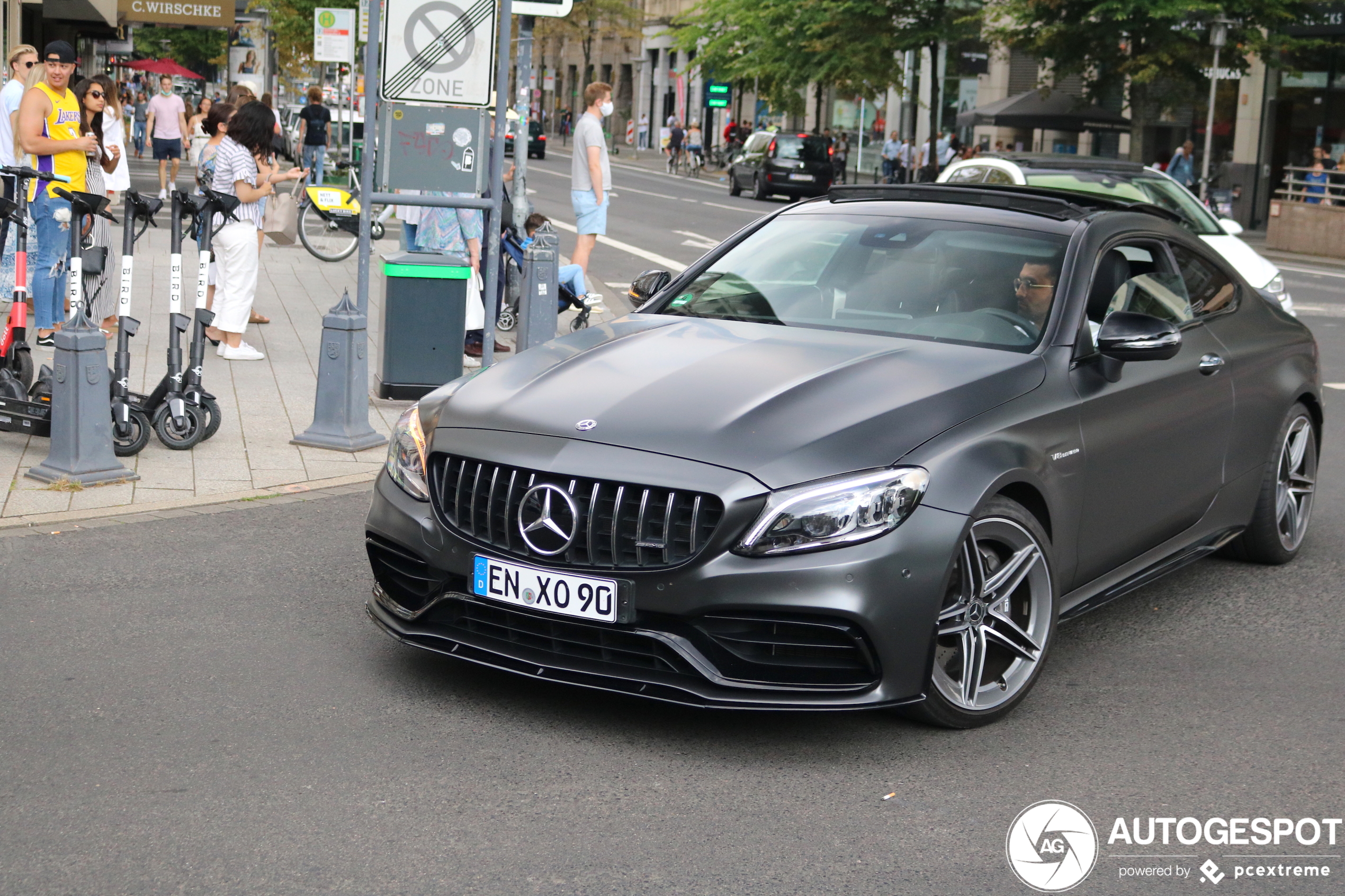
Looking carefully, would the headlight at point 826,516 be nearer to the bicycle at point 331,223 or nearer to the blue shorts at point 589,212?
the blue shorts at point 589,212

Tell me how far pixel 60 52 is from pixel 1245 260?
865cm

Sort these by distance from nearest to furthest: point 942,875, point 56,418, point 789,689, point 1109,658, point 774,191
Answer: point 942,875 < point 789,689 < point 1109,658 < point 56,418 < point 774,191

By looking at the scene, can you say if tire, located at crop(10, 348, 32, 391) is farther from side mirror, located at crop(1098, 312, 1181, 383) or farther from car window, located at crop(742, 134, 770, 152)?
car window, located at crop(742, 134, 770, 152)

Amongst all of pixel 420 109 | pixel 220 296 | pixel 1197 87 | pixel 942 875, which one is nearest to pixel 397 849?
pixel 942 875

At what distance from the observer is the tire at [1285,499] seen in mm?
6535

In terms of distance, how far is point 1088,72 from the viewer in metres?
36.7

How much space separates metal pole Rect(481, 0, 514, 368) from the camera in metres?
9.68

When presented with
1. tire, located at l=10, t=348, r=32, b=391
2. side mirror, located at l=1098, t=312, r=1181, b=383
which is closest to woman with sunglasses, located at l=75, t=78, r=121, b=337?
tire, located at l=10, t=348, r=32, b=391

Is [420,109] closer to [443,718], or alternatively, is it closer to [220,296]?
[220,296]

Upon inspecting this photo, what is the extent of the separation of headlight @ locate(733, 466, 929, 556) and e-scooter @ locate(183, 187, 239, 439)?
4671mm

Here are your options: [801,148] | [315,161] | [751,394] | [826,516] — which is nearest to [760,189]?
[801,148]

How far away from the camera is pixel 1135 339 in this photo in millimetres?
5172

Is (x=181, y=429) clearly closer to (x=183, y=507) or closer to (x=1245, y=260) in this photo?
(x=183, y=507)

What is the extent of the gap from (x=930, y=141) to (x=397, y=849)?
1728 inches
